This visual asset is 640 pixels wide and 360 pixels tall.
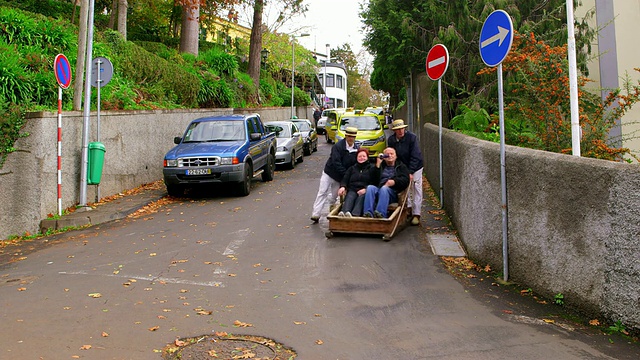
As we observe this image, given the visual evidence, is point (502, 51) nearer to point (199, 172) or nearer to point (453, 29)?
point (199, 172)

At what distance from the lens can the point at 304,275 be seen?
7.50 metres

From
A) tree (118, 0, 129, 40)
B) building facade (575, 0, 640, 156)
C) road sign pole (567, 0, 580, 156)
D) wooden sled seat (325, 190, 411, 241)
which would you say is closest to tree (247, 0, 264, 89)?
tree (118, 0, 129, 40)

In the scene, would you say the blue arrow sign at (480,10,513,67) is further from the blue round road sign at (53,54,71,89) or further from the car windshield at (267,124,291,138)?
the car windshield at (267,124,291,138)

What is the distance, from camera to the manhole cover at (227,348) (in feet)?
16.2

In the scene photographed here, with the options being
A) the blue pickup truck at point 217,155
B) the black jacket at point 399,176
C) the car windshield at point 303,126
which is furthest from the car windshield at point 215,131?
the car windshield at point 303,126

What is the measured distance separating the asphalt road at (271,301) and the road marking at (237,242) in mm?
31

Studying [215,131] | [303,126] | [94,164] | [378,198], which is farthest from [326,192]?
[303,126]

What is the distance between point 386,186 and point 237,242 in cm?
256

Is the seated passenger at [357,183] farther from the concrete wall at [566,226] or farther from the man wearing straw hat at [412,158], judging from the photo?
the concrete wall at [566,226]

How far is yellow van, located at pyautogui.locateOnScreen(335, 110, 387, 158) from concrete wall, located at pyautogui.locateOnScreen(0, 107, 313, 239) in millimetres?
6751

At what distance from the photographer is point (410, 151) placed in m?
10.6

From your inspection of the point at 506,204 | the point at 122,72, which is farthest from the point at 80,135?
the point at 506,204

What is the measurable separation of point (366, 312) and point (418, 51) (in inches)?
616

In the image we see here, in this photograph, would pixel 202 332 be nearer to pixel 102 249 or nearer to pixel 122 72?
pixel 102 249
